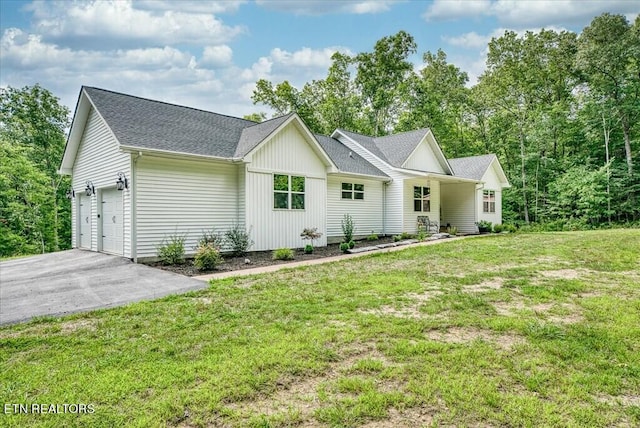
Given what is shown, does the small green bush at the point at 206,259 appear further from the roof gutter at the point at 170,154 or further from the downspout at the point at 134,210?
the roof gutter at the point at 170,154

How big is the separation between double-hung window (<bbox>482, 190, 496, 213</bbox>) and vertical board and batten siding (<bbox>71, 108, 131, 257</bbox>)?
1980 cm

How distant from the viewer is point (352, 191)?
1664cm

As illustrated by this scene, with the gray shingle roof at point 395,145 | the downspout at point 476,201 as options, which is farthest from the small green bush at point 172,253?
the downspout at point 476,201

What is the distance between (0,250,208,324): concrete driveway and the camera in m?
5.86

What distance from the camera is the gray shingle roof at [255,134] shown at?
1220 cm

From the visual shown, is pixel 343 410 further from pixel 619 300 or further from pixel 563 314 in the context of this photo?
pixel 619 300

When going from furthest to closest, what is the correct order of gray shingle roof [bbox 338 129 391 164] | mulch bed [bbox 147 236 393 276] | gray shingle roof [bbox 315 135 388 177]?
gray shingle roof [bbox 338 129 391 164] → gray shingle roof [bbox 315 135 388 177] → mulch bed [bbox 147 236 393 276]

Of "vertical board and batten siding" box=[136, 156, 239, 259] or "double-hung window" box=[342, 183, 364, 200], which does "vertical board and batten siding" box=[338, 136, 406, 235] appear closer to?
"double-hung window" box=[342, 183, 364, 200]

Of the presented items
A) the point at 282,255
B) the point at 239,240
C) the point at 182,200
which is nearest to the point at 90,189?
the point at 182,200

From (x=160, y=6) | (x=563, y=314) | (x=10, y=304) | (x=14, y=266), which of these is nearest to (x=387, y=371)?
(x=563, y=314)

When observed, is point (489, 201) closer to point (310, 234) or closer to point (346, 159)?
point (346, 159)

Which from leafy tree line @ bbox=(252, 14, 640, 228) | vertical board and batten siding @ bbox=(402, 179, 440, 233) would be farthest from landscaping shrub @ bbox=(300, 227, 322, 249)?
leafy tree line @ bbox=(252, 14, 640, 228)

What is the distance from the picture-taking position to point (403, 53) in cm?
3453

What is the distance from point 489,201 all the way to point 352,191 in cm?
1116
